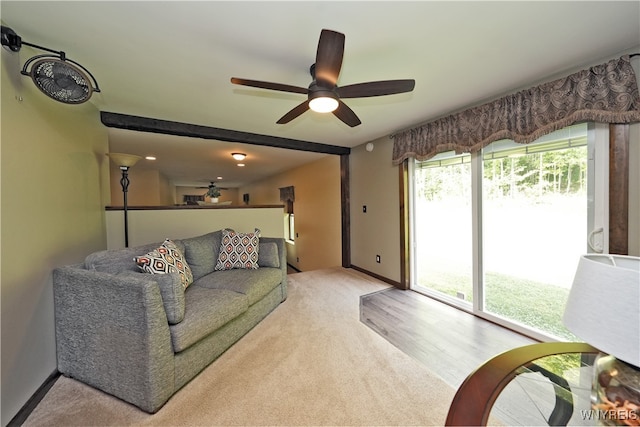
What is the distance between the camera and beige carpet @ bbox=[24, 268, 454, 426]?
1.35 m

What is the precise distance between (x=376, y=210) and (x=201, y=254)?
8.50ft

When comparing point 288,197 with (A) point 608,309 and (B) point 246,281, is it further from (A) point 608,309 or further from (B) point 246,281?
(A) point 608,309

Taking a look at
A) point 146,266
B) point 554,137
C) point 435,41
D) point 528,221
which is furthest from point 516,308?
point 146,266

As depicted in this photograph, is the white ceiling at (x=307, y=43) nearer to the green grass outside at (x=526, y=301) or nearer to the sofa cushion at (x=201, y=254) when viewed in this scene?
the sofa cushion at (x=201, y=254)

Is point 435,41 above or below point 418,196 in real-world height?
above

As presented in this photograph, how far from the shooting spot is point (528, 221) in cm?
219

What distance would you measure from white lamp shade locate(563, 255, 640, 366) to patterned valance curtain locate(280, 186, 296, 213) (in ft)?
18.8

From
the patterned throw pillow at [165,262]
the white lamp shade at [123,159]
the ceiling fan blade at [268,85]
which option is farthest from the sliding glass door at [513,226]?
the white lamp shade at [123,159]

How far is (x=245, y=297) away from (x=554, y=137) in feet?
9.69

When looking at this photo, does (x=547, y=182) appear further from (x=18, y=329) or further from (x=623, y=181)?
(x=18, y=329)

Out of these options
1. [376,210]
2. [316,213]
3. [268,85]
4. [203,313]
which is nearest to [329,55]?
[268,85]

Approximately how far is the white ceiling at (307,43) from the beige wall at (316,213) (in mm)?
2449

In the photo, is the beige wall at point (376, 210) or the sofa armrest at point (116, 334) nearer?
the sofa armrest at point (116, 334)

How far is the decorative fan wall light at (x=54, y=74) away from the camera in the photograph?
133cm
